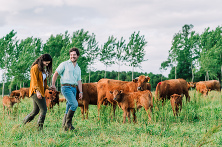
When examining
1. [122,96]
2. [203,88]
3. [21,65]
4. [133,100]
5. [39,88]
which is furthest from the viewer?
[21,65]

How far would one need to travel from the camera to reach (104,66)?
3616 cm

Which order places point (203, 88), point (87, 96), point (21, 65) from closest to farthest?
point (87, 96) → point (203, 88) → point (21, 65)

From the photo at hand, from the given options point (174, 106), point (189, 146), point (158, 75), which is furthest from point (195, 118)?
point (158, 75)

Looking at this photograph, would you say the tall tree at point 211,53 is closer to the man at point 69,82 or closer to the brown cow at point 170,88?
the brown cow at point 170,88

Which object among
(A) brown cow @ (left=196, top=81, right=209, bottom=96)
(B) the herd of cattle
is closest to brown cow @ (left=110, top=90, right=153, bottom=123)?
(B) the herd of cattle

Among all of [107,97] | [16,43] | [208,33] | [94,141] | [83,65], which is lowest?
[94,141]

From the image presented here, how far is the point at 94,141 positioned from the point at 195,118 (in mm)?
4044

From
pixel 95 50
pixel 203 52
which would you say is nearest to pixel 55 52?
pixel 95 50

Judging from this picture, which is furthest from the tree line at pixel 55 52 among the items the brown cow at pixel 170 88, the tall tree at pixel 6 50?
the brown cow at pixel 170 88

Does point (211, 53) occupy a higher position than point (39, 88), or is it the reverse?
point (211, 53)

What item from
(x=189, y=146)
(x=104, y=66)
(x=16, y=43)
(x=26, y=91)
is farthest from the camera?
(x=104, y=66)

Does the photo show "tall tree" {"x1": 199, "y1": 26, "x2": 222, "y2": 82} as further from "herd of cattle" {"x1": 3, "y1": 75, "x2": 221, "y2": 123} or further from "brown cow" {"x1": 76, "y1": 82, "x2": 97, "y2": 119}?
"brown cow" {"x1": 76, "y1": 82, "x2": 97, "y2": 119}

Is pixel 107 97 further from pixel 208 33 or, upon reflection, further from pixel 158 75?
pixel 158 75

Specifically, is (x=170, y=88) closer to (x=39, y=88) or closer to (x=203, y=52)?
(x=39, y=88)
